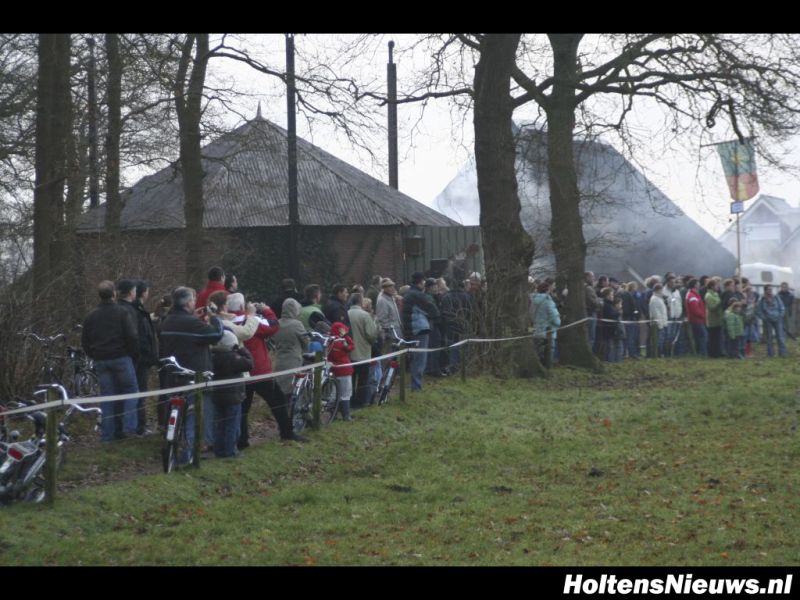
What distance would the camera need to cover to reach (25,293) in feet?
46.5

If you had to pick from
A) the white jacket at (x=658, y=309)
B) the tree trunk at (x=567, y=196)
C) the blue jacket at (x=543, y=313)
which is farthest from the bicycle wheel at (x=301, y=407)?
the white jacket at (x=658, y=309)

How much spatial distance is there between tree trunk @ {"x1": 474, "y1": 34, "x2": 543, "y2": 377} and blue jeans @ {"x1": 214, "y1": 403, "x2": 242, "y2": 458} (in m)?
9.60

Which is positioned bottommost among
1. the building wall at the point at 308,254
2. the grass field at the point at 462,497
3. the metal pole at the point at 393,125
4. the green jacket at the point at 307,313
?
the grass field at the point at 462,497

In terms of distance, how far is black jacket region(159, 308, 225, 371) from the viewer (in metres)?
11.9

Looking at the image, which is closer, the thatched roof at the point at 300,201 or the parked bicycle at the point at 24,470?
the parked bicycle at the point at 24,470

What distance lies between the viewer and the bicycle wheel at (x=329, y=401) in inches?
579

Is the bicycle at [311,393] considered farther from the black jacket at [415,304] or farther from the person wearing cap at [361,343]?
the black jacket at [415,304]

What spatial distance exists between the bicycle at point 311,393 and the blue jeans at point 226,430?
1738mm

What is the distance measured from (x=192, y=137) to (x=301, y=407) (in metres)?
9.33

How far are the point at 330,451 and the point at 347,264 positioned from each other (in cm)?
2660

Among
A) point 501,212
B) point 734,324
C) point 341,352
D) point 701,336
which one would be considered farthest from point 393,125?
point 341,352

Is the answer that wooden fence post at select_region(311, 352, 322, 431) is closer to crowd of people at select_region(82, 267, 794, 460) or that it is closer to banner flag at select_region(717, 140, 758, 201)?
crowd of people at select_region(82, 267, 794, 460)

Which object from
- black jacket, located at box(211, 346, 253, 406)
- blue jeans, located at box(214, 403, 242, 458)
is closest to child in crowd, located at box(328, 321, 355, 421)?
black jacket, located at box(211, 346, 253, 406)

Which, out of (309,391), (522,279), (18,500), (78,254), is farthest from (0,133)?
(18,500)
